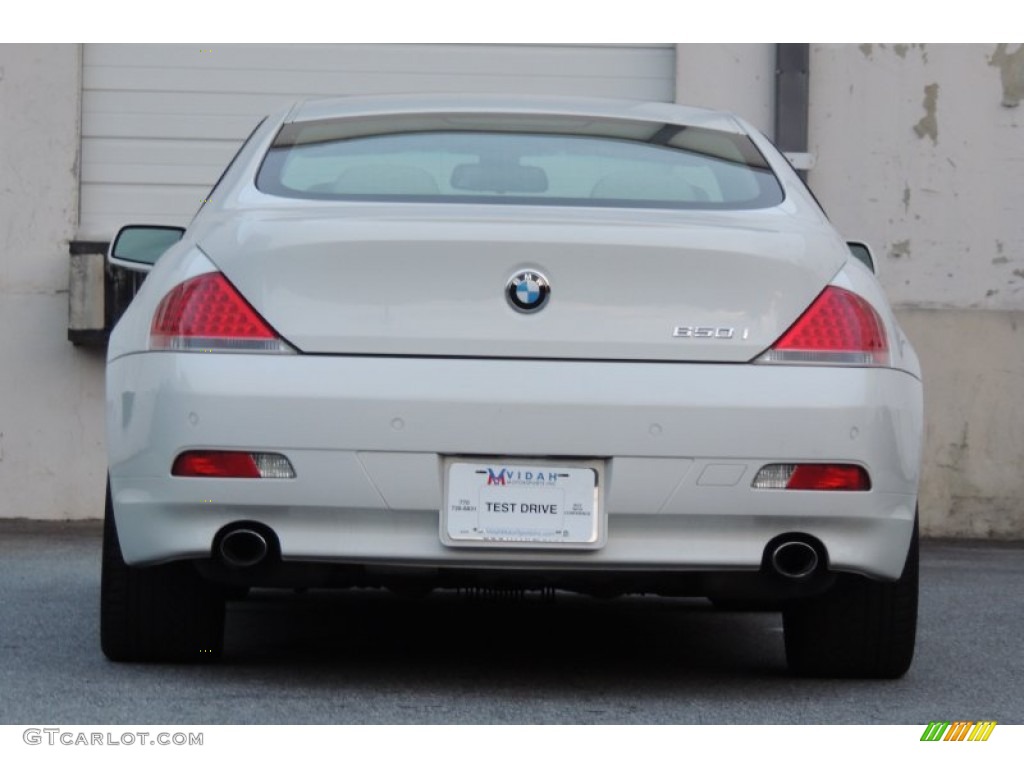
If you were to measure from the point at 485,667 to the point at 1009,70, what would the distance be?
6.63 meters

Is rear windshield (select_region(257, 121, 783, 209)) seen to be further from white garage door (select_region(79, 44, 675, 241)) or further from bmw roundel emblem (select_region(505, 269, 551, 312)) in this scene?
white garage door (select_region(79, 44, 675, 241))

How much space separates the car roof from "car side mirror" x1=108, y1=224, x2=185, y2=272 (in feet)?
1.54

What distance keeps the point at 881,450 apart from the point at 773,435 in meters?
0.27

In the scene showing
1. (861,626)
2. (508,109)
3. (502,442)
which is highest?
(508,109)

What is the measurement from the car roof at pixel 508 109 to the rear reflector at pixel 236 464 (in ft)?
4.26

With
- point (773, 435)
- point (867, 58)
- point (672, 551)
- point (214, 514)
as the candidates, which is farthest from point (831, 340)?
point (867, 58)

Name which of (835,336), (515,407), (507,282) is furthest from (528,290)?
(835,336)

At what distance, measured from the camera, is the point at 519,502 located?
4.02m

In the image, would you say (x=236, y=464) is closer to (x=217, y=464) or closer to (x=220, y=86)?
(x=217, y=464)

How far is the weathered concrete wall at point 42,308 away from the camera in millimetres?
10047

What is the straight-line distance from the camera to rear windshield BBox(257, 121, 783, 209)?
4.48 m

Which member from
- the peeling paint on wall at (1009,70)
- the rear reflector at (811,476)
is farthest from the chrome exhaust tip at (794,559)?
the peeling paint on wall at (1009,70)

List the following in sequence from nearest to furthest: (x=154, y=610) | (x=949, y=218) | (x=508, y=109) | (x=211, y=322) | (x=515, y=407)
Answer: (x=515, y=407), (x=211, y=322), (x=154, y=610), (x=508, y=109), (x=949, y=218)

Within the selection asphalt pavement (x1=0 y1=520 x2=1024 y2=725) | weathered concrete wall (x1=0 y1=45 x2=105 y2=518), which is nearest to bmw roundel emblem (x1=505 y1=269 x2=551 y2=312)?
asphalt pavement (x1=0 y1=520 x2=1024 y2=725)
